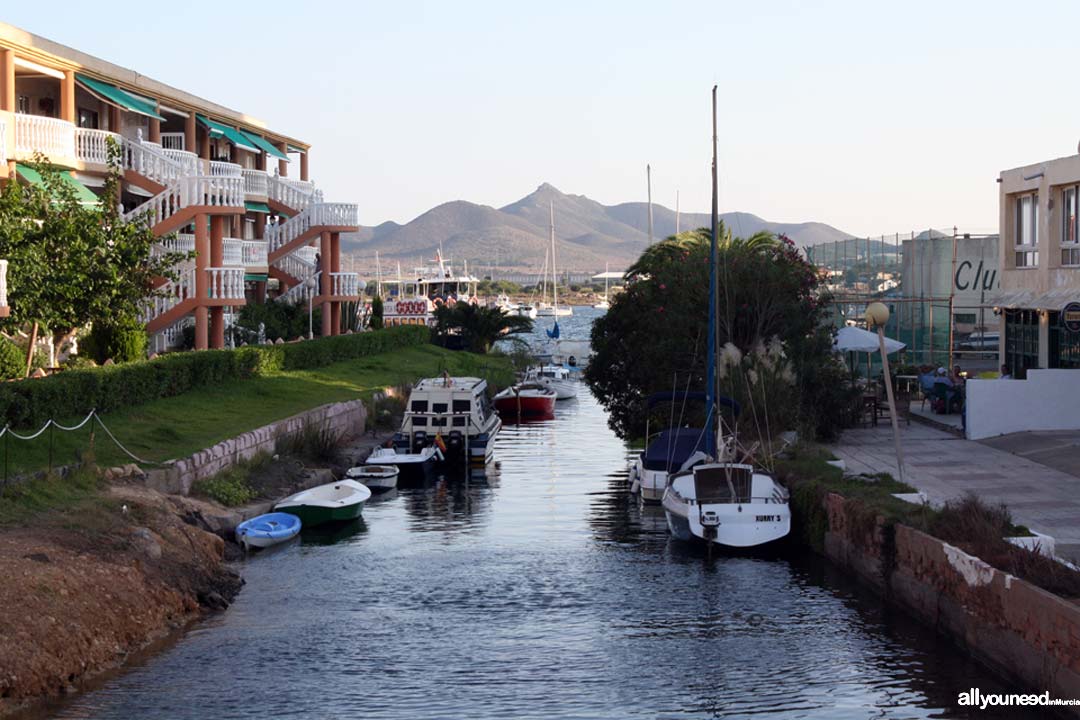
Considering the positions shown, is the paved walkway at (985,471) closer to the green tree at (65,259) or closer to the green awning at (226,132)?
the green tree at (65,259)

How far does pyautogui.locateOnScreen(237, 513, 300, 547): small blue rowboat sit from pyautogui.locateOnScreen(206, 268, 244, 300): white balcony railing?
14.8 meters

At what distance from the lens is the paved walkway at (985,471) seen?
22.2 m

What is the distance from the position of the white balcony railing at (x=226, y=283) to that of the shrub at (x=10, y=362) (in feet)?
37.8

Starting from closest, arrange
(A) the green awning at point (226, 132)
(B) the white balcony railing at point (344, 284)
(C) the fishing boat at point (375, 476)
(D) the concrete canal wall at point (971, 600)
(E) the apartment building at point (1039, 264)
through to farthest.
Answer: (D) the concrete canal wall at point (971, 600) < (E) the apartment building at point (1039, 264) < (C) the fishing boat at point (375, 476) < (A) the green awning at point (226, 132) < (B) the white balcony railing at point (344, 284)

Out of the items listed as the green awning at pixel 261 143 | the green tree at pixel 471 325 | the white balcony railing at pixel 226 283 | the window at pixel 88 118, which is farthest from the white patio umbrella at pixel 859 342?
the green tree at pixel 471 325

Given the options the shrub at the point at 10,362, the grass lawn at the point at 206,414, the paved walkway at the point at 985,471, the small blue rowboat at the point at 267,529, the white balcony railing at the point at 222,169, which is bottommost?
the small blue rowboat at the point at 267,529

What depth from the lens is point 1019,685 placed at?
16.5 m

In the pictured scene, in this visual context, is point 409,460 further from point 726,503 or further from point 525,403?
point 525,403

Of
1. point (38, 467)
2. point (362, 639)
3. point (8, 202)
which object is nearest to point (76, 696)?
point (362, 639)

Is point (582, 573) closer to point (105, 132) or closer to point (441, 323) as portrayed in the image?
point (105, 132)

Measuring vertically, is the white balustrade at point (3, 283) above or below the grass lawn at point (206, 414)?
above

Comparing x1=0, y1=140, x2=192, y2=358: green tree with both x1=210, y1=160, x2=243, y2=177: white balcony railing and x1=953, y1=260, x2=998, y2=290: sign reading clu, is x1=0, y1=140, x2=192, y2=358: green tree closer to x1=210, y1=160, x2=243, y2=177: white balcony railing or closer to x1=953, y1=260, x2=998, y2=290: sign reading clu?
x1=210, y1=160, x2=243, y2=177: white balcony railing

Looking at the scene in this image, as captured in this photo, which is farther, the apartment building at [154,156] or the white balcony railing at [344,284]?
the white balcony railing at [344,284]

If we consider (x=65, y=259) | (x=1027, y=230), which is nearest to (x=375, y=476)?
(x=65, y=259)
